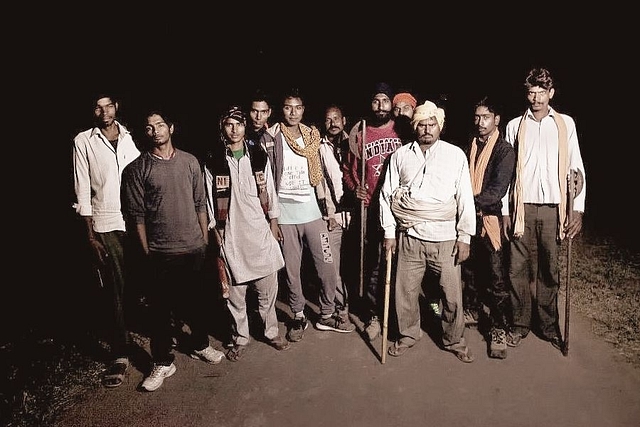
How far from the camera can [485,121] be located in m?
4.32

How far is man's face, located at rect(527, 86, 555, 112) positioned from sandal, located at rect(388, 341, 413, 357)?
2.44 metres

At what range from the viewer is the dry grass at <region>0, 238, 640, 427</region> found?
156 inches

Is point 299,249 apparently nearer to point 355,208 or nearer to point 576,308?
point 355,208

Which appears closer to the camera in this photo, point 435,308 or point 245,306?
point 245,306

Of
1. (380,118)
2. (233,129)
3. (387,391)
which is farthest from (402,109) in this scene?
(387,391)

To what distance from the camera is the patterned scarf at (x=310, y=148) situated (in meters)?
4.65

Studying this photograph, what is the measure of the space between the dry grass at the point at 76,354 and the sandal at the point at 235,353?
45.8 inches

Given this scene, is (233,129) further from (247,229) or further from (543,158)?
(543,158)

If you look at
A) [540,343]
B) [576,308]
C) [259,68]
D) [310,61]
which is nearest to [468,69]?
[310,61]

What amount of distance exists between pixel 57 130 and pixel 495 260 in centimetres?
1011

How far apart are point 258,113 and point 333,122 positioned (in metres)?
0.83

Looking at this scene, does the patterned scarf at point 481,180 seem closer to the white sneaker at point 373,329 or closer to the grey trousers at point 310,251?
the white sneaker at point 373,329

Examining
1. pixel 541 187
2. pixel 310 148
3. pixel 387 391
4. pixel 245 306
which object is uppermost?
pixel 310 148

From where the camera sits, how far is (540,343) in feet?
14.8
